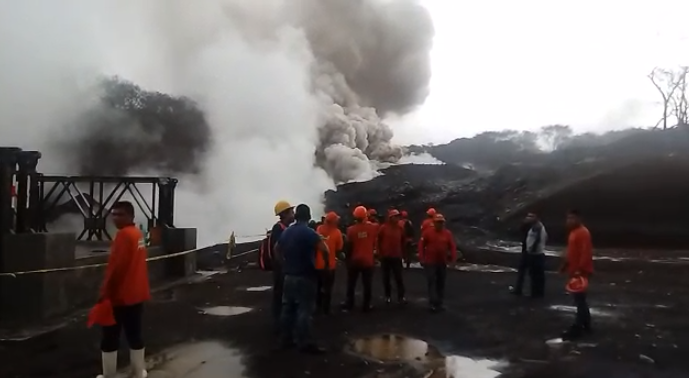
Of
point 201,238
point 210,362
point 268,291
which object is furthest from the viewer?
point 201,238

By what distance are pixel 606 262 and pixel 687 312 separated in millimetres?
10389

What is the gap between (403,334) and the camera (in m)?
9.18

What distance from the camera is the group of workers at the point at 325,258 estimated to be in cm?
781

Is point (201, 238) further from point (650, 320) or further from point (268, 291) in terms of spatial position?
point (650, 320)

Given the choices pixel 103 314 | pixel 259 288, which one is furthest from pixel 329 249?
pixel 259 288

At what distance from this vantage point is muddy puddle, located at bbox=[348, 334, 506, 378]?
7113 millimetres

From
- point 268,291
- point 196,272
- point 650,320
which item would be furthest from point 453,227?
point 650,320

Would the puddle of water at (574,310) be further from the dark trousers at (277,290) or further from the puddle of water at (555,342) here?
the dark trousers at (277,290)

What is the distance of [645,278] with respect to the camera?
17.6 metres

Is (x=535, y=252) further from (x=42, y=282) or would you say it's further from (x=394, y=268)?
(x=42, y=282)

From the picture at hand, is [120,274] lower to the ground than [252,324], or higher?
higher

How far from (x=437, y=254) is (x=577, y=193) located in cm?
2235

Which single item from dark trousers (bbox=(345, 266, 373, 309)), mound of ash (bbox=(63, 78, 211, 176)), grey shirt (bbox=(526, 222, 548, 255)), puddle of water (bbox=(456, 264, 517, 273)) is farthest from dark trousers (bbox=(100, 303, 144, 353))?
mound of ash (bbox=(63, 78, 211, 176))

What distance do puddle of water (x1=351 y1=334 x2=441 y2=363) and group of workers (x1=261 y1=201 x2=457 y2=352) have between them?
71cm
